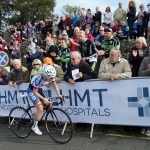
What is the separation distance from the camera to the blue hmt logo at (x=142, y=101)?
598cm

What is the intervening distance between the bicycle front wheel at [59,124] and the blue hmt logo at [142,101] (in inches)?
58.5

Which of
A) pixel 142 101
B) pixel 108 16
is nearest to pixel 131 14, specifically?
pixel 108 16

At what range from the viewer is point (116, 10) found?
13.7 metres

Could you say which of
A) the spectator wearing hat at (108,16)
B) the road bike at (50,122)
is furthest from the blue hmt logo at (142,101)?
the spectator wearing hat at (108,16)

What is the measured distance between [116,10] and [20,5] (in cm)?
4217

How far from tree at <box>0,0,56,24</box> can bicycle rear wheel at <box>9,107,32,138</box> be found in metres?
46.6

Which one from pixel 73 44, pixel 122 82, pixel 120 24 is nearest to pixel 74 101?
pixel 122 82

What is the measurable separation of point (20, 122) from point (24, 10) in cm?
4783

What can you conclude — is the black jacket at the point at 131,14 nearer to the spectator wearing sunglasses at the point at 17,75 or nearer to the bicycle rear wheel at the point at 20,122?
the spectator wearing sunglasses at the point at 17,75

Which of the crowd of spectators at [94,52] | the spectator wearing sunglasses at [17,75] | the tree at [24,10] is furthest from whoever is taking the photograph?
the tree at [24,10]

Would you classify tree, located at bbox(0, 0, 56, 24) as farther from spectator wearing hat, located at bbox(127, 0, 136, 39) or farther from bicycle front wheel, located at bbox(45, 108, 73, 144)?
bicycle front wheel, located at bbox(45, 108, 73, 144)

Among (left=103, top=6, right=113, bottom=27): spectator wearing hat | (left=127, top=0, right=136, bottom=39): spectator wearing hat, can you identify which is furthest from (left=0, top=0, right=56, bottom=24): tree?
(left=127, top=0, right=136, bottom=39): spectator wearing hat

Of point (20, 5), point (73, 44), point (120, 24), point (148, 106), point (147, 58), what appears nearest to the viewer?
point (148, 106)

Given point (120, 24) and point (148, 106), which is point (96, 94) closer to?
point (148, 106)
